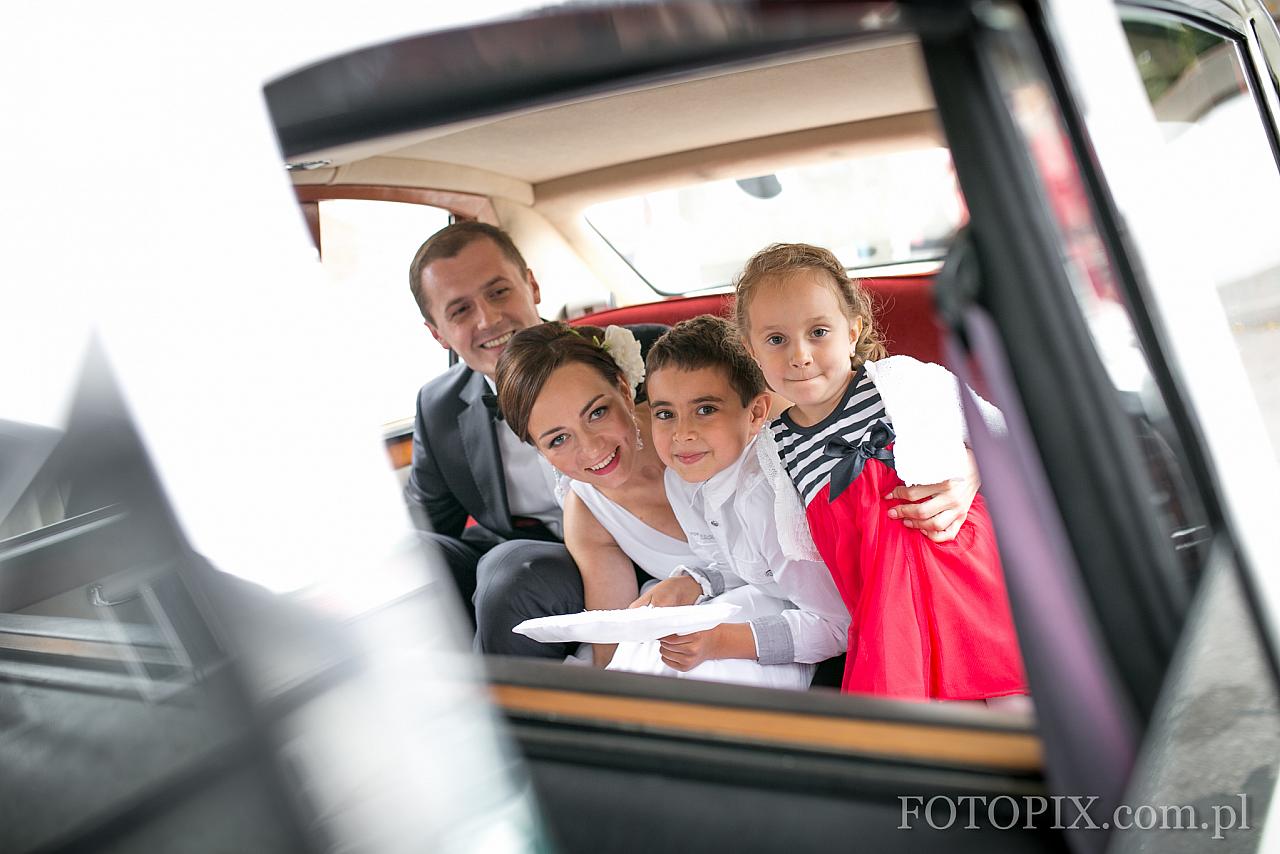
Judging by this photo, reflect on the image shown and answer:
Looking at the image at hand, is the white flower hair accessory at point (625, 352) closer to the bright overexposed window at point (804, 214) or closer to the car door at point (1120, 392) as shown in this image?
the bright overexposed window at point (804, 214)

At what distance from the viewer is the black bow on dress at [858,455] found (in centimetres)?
156

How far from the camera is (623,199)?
6.22ft

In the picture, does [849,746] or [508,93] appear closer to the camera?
[508,93]

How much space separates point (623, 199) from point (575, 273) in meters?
0.59

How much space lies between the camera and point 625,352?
1964 millimetres

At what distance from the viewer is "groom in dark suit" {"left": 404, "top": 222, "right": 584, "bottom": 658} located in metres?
1.95

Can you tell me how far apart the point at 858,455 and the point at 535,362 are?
0.67m

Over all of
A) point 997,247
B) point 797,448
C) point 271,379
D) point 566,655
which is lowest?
point 566,655

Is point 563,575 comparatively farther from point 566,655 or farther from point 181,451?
point 181,451

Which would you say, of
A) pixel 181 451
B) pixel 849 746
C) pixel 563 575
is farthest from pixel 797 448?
pixel 181 451

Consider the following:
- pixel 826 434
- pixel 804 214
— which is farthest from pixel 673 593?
pixel 804 214

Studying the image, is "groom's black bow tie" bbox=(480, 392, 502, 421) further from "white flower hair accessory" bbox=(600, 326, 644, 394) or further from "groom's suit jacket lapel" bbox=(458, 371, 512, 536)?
"white flower hair accessory" bbox=(600, 326, 644, 394)

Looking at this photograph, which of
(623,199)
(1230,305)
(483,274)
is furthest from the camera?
(483,274)

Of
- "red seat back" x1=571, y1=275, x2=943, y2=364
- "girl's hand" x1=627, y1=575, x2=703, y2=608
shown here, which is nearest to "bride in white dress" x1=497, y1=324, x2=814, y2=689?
"girl's hand" x1=627, y1=575, x2=703, y2=608
